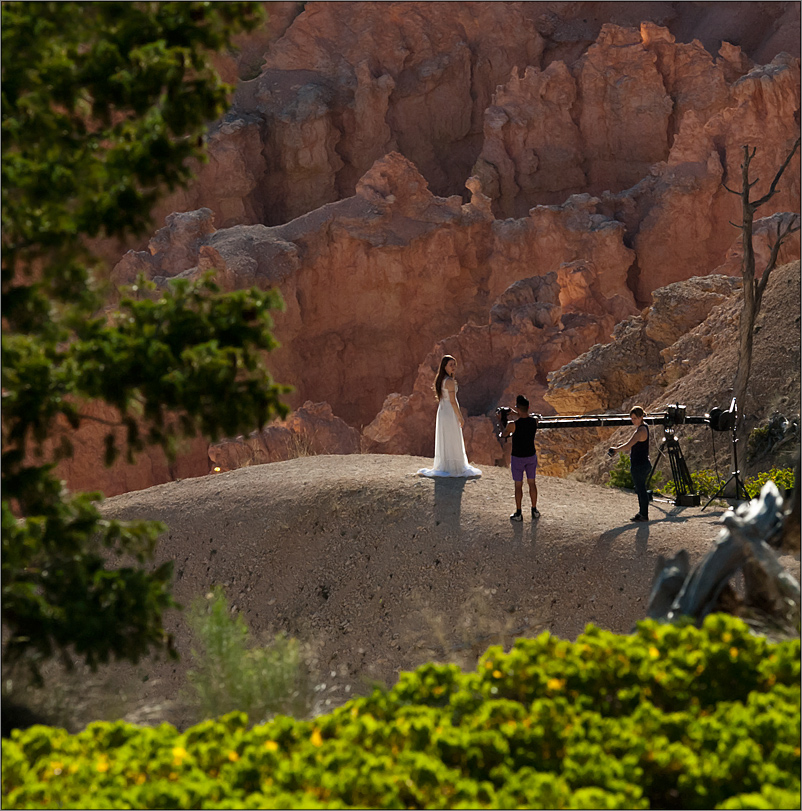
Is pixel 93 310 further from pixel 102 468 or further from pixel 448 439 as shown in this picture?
pixel 102 468

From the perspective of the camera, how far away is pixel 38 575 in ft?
16.8

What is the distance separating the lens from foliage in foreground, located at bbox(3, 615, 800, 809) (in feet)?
12.6

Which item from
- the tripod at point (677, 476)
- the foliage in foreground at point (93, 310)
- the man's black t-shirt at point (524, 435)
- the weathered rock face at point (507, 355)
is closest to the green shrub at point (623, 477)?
the tripod at point (677, 476)

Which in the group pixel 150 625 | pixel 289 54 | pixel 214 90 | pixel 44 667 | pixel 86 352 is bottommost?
pixel 44 667

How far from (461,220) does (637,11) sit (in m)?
17.1

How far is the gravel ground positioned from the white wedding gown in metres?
0.27

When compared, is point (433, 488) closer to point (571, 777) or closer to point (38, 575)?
point (38, 575)

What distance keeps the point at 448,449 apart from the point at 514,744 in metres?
8.36

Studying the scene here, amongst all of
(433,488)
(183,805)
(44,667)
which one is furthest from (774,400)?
(183,805)

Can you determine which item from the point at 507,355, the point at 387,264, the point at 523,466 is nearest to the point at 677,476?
the point at 523,466

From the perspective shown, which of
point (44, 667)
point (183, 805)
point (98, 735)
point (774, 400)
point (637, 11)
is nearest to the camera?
point (183, 805)

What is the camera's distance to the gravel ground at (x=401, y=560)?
32.1ft

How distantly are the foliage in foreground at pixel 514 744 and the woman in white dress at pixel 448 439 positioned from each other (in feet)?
23.7

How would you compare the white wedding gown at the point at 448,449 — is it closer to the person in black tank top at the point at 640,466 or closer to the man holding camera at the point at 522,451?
the man holding camera at the point at 522,451
